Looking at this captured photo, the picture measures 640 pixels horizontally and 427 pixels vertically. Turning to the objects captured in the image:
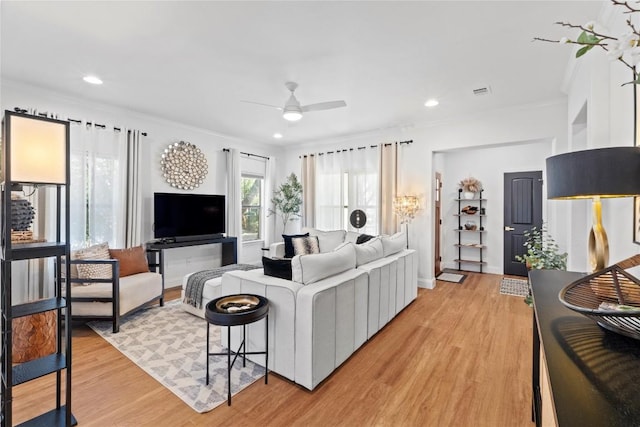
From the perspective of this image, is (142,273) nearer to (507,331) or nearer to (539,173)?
(507,331)

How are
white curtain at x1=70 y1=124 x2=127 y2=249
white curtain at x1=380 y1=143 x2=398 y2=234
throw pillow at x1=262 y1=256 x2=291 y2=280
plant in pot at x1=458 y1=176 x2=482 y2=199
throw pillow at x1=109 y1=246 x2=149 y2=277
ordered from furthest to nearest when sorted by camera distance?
plant in pot at x1=458 y1=176 x2=482 y2=199 → white curtain at x1=380 y1=143 x2=398 y2=234 → white curtain at x1=70 y1=124 x2=127 y2=249 → throw pillow at x1=109 y1=246 x2=149 y2=277 → throw pillow at x1=262 y1=256 x2=291 y2=280

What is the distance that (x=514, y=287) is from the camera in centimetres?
498

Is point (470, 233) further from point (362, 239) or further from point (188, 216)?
point (188, 216)

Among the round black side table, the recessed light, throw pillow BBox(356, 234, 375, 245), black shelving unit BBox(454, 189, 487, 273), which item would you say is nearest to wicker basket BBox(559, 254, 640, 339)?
the round black side table

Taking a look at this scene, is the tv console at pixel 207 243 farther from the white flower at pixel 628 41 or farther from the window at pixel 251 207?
the white flower at pixel 628 41

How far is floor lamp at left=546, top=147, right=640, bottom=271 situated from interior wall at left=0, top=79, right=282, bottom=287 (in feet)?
16.2

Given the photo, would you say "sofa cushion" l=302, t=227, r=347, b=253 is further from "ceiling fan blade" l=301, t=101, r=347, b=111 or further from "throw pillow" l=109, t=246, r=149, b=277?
"throw pillow" l=109, t=246, r=149, b=277

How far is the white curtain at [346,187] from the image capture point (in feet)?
18.6

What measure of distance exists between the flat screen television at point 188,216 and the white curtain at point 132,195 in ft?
0.72

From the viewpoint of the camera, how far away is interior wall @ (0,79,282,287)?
347 centimetres

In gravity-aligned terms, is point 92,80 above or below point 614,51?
above

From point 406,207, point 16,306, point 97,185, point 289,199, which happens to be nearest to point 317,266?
point 16,306

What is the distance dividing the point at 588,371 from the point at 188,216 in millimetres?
4980

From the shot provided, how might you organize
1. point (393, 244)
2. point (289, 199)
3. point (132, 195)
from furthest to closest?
point (289, 199), point (132, 195), point (393, 244)
